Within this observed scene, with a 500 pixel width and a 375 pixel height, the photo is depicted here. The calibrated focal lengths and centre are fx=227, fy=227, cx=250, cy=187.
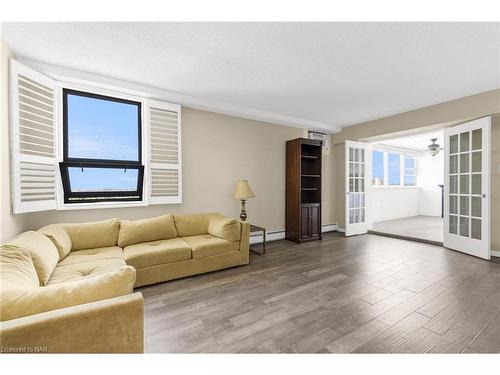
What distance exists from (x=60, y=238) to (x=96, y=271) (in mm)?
748

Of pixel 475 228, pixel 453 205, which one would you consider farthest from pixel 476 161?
pixel 475 228

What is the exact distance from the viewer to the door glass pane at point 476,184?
144 inches

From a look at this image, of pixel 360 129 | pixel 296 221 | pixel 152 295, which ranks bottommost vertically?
pixel 152 295

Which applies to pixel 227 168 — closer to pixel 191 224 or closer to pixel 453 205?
pixel 191 224

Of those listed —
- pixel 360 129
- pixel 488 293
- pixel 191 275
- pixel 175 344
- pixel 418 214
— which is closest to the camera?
pixel 175 344

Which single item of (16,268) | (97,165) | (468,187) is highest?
(97,165)

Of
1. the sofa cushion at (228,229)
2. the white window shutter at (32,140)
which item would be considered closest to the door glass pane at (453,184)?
the sofa cushion at (228,229)

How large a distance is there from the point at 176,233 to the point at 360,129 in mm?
4559

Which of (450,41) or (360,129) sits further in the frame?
(360,129)

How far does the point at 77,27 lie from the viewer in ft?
6.75

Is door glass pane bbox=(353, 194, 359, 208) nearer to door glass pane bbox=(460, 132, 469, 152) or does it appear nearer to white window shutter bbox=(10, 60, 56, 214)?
door glass pane bbox=(460, 132, 469, 152)

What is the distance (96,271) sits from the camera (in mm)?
2207
